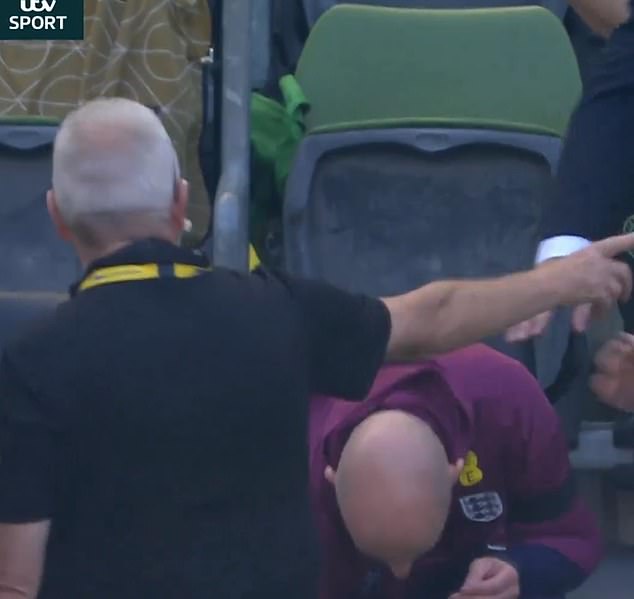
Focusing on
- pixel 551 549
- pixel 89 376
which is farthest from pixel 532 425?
pixel 89 376

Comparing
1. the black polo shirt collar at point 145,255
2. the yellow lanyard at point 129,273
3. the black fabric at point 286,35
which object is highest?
the black polo shirt collar at point 145,255

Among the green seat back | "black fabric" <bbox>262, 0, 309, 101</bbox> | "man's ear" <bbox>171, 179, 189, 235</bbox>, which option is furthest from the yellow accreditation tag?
"black fabric" <bbox>262, 0, 309, 101</bbox>

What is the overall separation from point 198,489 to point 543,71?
6.23 feet

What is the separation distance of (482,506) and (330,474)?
263 mm

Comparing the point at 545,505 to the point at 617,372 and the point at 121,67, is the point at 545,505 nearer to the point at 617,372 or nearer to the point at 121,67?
the point at 617,372

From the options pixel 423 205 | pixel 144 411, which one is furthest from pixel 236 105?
pixel 144 411

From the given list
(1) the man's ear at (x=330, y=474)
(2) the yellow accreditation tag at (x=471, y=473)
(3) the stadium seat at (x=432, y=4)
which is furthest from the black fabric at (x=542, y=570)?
(3) the stadium seat at (x=432, y=4)

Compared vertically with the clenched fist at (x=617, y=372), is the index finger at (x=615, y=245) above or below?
above

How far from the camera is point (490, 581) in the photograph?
2.90m

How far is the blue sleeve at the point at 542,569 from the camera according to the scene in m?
2.98

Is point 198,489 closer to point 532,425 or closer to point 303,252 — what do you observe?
point 532,425

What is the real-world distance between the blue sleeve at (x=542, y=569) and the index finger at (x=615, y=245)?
0.69 m

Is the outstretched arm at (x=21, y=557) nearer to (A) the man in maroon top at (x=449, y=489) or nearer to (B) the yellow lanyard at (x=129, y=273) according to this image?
(B) the yellow lanyard at (x=129, y=273)

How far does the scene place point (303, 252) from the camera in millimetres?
3553
